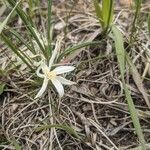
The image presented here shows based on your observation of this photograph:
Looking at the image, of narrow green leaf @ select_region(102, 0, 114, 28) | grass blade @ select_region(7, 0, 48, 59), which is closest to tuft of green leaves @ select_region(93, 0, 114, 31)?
narrow green leaf @ select_region(102, 0, 114, 28)

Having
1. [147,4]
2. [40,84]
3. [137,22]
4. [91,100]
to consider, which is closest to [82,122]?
[91,100]

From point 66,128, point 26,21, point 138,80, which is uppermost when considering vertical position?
point 26,21

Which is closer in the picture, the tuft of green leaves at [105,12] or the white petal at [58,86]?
the white petal at [58,86]

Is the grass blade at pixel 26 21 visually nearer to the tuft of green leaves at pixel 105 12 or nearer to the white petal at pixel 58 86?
the white petal at pixel 58 86

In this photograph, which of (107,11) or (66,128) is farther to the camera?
(107,11)

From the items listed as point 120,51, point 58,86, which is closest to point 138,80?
point 120,51

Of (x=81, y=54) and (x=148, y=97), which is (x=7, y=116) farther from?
(x=148, y=97)

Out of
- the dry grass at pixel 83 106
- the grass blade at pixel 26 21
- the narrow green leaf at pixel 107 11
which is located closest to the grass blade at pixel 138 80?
the dry grass at pixel 83 106

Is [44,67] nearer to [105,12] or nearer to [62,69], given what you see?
[62,69]
